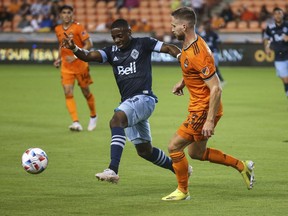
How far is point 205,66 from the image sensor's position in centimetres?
831

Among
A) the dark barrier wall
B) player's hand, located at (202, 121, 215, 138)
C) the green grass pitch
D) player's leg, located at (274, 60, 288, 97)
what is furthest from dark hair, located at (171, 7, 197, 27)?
the dark barrier wall

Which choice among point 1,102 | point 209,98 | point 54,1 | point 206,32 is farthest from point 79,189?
point 54,1

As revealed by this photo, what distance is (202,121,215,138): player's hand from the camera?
8.19 m

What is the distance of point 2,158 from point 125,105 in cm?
324

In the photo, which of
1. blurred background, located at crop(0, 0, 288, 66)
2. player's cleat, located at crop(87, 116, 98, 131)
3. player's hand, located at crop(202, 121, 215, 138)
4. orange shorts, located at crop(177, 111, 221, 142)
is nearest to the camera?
player's hand, located at crop(202, 121, 215, 138)

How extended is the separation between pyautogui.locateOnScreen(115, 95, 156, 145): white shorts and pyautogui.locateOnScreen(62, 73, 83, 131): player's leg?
5.82m

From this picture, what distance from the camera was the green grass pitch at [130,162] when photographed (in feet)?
27.5

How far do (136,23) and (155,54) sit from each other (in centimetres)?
269

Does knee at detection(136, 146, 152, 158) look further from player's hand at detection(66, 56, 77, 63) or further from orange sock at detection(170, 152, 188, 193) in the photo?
player's hand at detection(66, 56, 77, 63)

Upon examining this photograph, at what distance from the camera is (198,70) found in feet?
27.4

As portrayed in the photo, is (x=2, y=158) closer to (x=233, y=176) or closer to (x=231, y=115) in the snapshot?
(x=233, y=176)

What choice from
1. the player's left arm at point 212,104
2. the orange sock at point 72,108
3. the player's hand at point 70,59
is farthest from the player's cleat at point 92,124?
the player's left arm at point 212,104

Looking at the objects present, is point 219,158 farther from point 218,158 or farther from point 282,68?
point 282,68

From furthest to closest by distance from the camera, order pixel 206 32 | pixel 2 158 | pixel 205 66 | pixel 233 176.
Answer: pixel 206 32 < pixel 2 158 < pixel 233 176 < pixel 205 66
